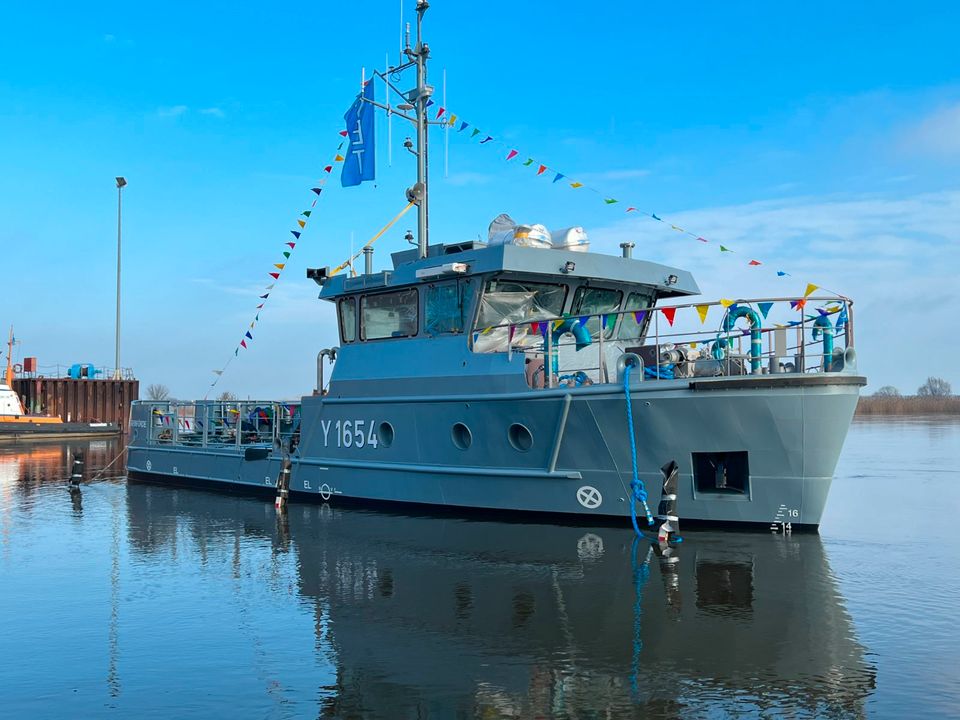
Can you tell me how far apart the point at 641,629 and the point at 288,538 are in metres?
6.41

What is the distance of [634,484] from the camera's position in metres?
10.8

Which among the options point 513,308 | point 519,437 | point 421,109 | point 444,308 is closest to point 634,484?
point 519,437

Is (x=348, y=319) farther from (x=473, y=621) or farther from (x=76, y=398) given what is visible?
(x=76, y=398)

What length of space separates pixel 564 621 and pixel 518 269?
6238mm

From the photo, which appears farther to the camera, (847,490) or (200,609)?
(847,490)

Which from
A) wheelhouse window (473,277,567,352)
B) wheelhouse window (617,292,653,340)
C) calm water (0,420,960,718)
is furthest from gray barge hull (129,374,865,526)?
wheelhouse window (617,292,653,340)

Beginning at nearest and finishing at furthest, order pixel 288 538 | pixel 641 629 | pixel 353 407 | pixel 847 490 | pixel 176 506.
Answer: pixel 641 629
pixel 288 538
pixel 353 407
pixel 176 506
pixel 847 490

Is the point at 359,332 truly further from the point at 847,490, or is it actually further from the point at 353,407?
the point at 847,490

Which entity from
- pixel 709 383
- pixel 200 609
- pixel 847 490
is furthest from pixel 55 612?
pixel 847 490

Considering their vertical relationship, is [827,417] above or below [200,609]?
above

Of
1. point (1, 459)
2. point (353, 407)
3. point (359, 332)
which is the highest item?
point (359, 332)

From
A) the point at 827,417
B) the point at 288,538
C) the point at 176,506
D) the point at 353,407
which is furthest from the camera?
the point at 176,506

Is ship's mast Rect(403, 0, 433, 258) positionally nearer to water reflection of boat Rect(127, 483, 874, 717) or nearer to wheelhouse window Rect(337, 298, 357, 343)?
wheelhouse window Rect(337, 298, 357, 343)

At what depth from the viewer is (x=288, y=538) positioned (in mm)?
12102
